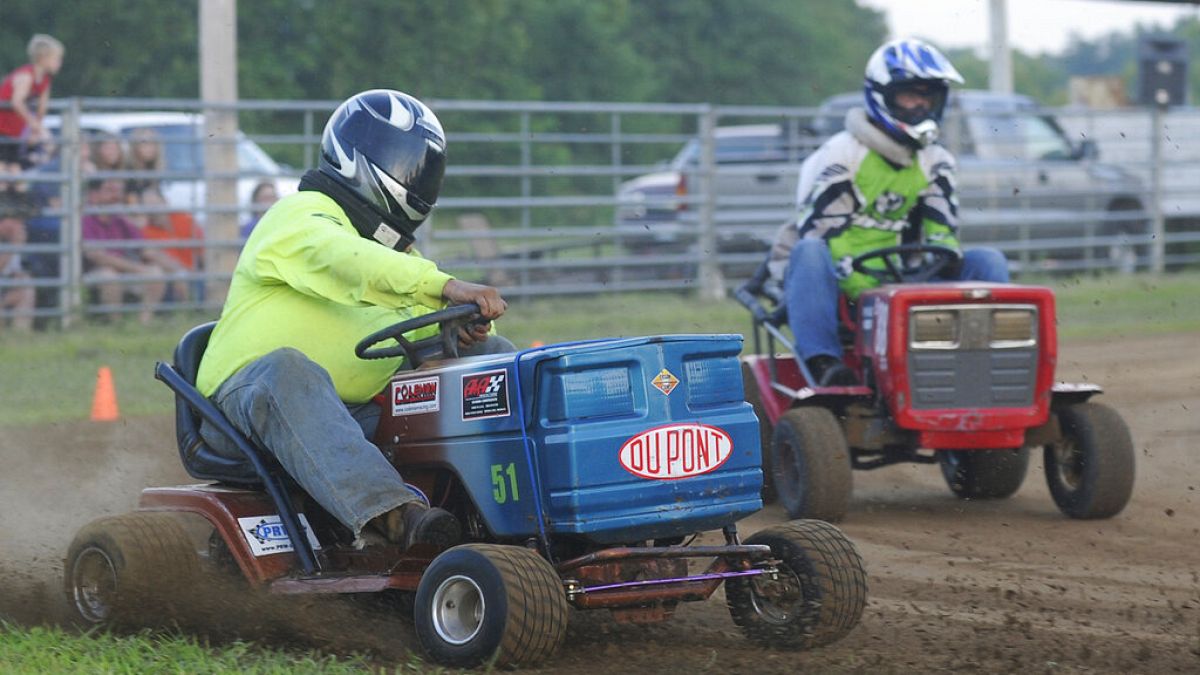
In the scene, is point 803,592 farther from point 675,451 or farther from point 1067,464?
point 1067,464

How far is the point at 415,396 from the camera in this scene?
490cm

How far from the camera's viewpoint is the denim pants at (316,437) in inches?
184

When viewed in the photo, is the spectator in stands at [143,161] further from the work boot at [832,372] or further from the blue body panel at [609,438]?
the blue body panel at [609,438]

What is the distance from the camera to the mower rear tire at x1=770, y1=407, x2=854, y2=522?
6828 millimetres

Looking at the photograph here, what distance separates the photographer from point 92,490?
300 inches

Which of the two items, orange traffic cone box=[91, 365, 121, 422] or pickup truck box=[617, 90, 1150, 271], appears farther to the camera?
pickup truck box=[617, 90, 1150, 271]

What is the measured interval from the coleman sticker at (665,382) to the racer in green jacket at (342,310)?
1.58 feet

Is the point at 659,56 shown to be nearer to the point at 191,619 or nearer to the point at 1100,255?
the point at 1100,255

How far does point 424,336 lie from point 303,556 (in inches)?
35.9

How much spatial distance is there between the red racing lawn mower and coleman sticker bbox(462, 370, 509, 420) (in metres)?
2.46

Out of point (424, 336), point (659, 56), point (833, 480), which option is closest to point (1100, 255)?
point (833, 480)

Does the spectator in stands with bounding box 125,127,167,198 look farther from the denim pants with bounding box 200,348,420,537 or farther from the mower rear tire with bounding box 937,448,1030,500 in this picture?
the denim pants with bounding box 200,348,420,537

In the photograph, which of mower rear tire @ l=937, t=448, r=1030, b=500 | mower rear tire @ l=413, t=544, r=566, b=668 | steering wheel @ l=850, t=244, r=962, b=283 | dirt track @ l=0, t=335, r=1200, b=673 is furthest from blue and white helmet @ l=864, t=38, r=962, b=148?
mower rear tire @ l=413, t=544, r=566, b=668

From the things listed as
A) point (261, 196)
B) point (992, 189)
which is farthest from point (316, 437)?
point (992, 189)
